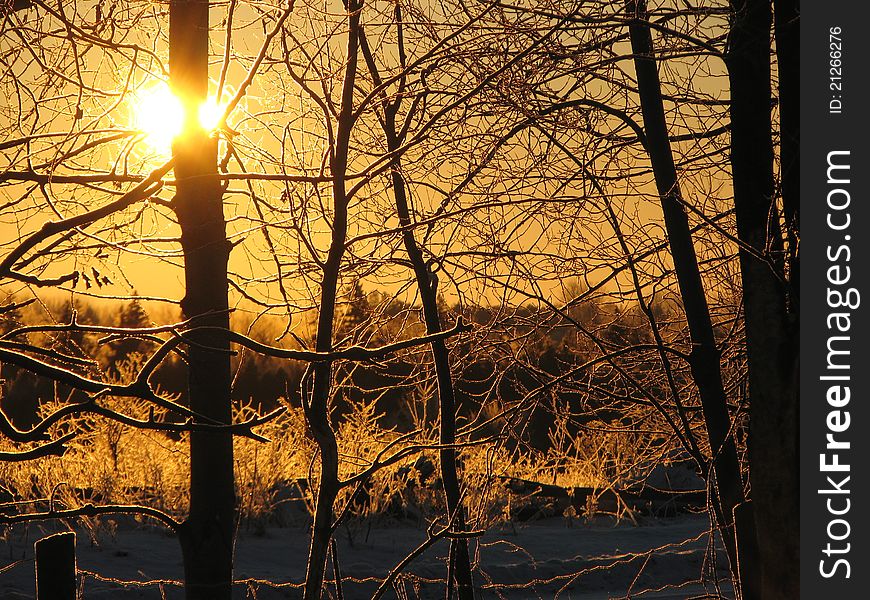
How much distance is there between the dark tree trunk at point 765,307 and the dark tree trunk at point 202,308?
2.10 m

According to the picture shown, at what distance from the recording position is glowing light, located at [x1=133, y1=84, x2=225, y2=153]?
13.4 ft

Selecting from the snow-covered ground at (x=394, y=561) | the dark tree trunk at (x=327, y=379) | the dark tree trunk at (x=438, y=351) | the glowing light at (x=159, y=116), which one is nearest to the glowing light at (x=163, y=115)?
the glowing light at (x=159, y=116)

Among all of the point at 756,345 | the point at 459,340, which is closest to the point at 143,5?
the point at 459,340

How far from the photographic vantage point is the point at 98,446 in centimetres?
1515

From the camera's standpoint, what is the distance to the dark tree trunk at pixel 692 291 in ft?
15.7

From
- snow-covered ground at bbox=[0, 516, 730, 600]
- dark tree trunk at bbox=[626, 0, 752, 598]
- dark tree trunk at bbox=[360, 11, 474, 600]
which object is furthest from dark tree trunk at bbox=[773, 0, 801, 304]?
snow-covered ground at bbox=[0, 516, 730, 600]

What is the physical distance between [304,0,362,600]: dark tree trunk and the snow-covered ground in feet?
23.7

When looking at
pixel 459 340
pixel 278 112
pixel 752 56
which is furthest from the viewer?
pixel 459 340

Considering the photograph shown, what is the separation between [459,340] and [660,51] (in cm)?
187

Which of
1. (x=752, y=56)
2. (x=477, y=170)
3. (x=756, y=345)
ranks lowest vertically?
(x=756, y=345)

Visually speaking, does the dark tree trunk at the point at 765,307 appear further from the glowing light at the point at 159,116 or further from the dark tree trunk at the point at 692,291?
the glowing light at the point at 159,116

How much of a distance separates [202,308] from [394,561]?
10.9m
